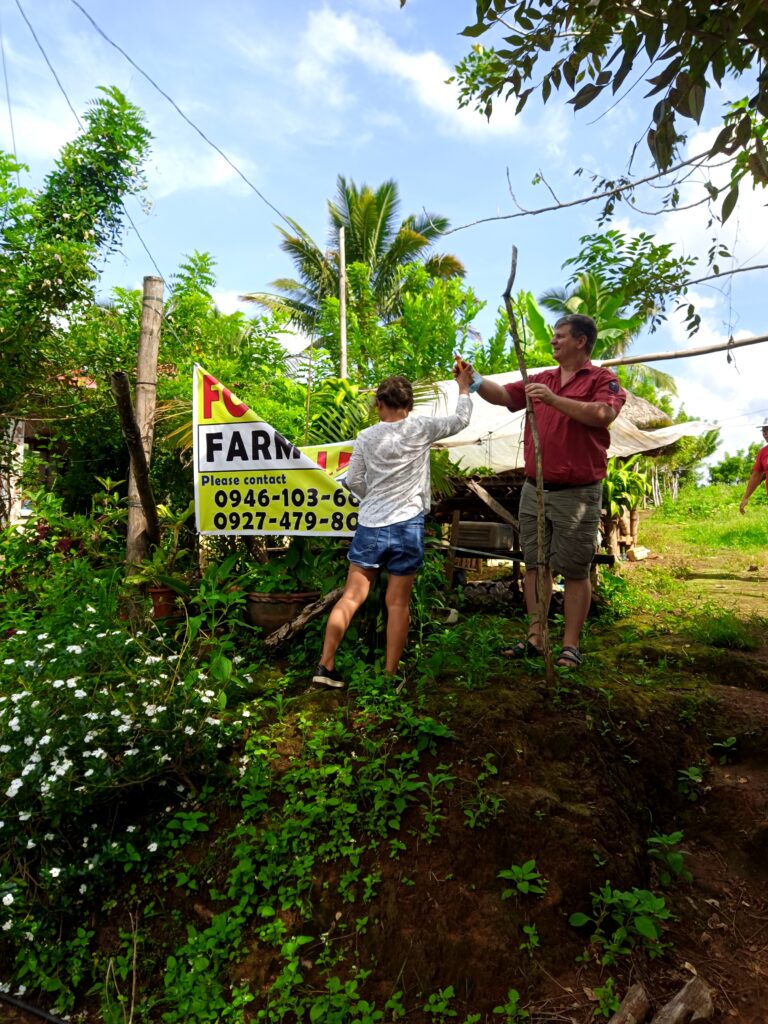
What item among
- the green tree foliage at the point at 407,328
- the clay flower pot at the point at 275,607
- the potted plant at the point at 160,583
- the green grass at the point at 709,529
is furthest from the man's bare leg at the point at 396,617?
the green tree foliage at the point at 407,328

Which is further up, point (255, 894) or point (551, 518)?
point (551, 518)

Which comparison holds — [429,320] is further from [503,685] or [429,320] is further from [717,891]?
[717,891]

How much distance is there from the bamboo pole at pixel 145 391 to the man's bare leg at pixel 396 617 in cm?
202

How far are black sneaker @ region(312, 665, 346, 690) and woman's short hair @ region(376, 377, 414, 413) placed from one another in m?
1.46

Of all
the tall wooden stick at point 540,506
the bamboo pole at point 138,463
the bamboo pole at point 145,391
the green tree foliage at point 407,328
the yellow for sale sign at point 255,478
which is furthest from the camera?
the green tree foliage at point 407,328

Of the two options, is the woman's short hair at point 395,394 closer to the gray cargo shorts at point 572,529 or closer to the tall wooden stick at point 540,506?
the tall wooden stick at point 540,506

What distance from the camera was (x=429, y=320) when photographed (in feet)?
55.3

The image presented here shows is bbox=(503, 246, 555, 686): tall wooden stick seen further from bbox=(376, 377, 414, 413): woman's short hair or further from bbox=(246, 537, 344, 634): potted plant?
bbox=(246, 537, 344, 634): potted plant

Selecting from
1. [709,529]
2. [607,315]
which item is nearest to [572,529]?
[607,315]

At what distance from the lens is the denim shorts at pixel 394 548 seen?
3400 millimetres

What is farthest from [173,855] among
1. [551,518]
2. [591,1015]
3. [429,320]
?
[429,320]

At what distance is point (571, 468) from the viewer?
346 cm

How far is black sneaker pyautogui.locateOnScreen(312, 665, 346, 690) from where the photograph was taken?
11.1 ft

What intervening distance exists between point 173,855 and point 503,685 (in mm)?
1687
